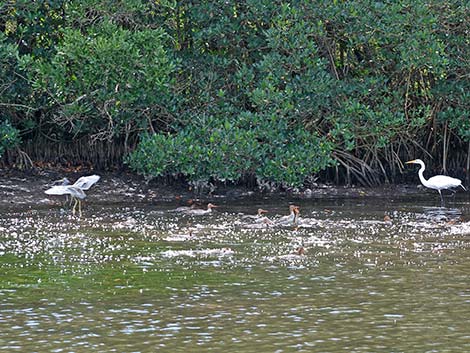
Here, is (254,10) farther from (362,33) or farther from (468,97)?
(468,97)

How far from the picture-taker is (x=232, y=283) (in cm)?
1237

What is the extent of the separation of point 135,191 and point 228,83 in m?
3.31

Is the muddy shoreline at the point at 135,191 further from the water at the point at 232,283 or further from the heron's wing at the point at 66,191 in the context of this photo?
the water at the point at 232,283

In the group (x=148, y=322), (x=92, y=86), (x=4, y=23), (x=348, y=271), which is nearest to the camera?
(x=148, y=322)

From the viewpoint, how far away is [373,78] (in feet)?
75.7

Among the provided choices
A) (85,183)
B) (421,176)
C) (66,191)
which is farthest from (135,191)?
(421,176)

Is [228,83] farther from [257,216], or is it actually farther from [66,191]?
[66,191]

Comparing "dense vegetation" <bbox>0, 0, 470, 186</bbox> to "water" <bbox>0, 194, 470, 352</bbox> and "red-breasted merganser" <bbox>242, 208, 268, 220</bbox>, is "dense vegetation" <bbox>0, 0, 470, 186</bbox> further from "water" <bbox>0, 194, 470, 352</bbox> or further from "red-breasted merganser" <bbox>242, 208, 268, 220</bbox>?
"water" <bbox>0, 194, 470, 352</bbox>

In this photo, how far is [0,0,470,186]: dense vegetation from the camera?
70.1 ft

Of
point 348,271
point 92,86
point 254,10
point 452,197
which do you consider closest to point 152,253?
point 348,271

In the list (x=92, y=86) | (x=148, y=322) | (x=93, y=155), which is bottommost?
(x=148, y=322)

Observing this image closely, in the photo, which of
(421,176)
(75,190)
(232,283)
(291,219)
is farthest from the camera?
(421,176)

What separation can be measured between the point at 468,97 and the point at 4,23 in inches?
425

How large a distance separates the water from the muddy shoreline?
2631mm
